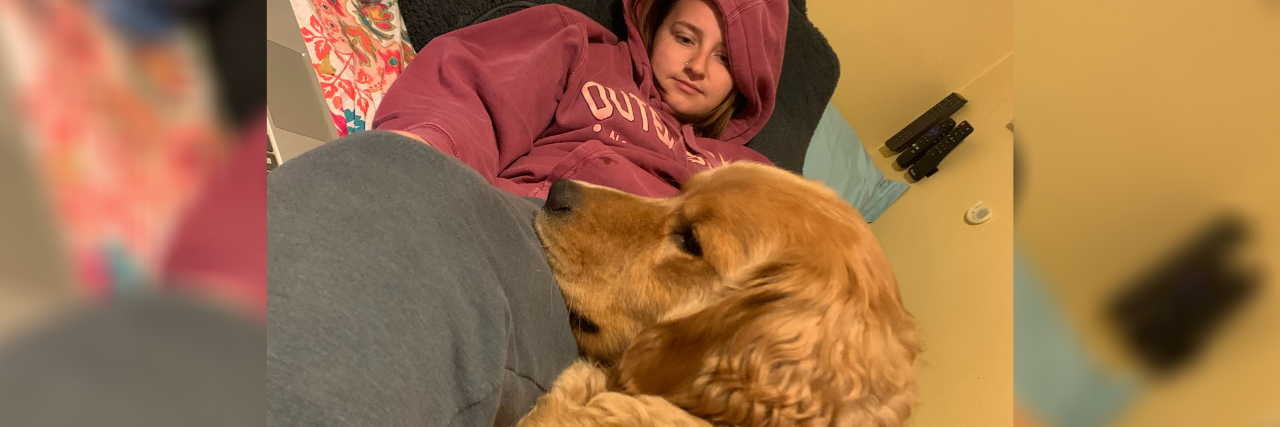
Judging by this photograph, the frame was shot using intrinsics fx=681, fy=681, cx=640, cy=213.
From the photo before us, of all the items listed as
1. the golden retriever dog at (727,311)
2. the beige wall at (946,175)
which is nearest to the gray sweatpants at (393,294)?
the golden retriever dog at (727,311)

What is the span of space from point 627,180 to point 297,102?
0.80 m

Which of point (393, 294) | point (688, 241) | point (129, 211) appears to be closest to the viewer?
point (129, 211)

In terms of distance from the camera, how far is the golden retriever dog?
3.58 feet

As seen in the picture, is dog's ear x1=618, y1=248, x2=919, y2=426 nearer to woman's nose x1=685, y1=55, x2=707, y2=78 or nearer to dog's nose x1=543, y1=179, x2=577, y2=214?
dog's nose x1=543, y1=179, x2=577, y2=214

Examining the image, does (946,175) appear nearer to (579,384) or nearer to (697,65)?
(697,65)

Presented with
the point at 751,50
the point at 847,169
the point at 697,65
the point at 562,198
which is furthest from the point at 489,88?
the point at 847,169

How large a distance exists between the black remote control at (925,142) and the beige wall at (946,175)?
89 mm

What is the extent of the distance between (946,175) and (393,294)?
275cm

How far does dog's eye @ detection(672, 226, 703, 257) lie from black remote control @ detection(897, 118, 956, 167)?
6.98ft

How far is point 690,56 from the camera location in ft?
7.72

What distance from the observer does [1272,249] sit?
27cm

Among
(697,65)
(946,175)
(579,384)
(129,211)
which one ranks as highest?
(129,211)

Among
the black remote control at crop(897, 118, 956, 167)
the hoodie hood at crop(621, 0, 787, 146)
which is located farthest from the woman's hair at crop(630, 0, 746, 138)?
the black remote control at crop(897, 118, 956, 167)

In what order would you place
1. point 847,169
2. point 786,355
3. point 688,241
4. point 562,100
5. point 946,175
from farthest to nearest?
point 847,169 → point 946,175 → point 562,100 → point 688,241 → point 786,355
